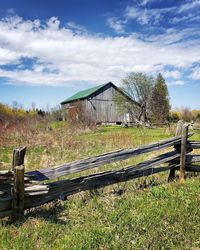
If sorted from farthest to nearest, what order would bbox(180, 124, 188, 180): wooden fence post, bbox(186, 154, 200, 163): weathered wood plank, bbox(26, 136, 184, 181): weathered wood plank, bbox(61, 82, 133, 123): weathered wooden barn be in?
bbox(61, 82, 133, 123): weathered wooden barn, bbox(186, 154, 200, 163): weathered wood plank, bbox(180, 124, 188, 180): wooden fence post, bbox(26, 136, 184, 181): weathered wood plank

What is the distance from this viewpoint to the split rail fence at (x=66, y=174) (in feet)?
13.1

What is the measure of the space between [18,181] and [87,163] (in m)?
1.36

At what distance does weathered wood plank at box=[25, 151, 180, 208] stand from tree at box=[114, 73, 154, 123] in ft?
111

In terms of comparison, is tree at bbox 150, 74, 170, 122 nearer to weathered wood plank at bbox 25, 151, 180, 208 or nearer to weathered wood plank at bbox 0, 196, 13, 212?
weathered wood plank at bbox 25, 151, 180, 208

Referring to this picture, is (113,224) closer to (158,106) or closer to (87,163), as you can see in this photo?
(87,163)

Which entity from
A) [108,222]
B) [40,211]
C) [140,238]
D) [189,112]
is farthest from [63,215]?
[189,112]

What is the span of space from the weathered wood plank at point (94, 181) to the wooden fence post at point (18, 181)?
154 mm

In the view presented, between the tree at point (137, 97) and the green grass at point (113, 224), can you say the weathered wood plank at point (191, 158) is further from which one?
the tree at point (137, 97)

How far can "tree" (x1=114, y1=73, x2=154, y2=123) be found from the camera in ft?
133

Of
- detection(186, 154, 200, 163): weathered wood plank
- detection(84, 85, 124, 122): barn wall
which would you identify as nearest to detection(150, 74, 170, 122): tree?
detection(84, 85, 124, 122): barn wall

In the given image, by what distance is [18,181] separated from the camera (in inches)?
156

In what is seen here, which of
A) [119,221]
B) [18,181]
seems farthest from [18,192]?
[119,221]

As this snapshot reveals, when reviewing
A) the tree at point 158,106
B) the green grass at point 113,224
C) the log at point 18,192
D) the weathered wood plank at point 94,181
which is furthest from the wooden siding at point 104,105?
the log at point 18,192

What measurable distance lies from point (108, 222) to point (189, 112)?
179 feet
